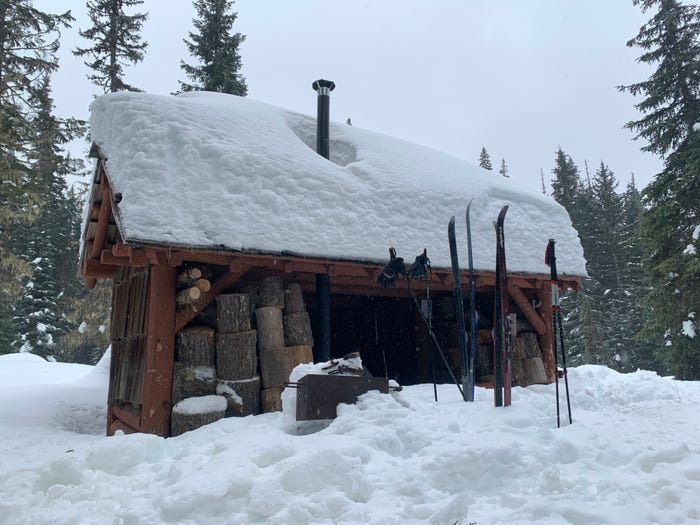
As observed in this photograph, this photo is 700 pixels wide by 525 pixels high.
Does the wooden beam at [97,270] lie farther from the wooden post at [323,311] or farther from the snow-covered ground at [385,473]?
the snow-covered ground at [385,473]

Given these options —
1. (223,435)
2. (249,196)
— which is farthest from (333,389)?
(249,196)

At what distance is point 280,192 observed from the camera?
7164 mm

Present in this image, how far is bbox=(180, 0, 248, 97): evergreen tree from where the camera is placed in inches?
741

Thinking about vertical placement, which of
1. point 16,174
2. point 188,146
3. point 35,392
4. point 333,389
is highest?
point 16,174

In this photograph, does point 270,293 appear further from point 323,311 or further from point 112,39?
point 112,39

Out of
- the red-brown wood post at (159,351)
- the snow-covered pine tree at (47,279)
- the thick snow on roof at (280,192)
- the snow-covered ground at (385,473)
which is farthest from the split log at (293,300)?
the snow-covered pine tree at (47,279)

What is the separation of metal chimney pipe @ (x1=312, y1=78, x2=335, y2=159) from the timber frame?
8.75 ft

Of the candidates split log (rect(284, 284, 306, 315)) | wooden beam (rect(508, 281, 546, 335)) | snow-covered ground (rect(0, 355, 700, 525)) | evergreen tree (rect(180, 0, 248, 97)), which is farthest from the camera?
evergreen tree (rect(180, 0, 248, 97))

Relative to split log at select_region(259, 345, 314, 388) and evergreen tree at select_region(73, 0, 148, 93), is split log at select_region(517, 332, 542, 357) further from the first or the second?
evergreen tree at select_region(73, 0, 148, 93)

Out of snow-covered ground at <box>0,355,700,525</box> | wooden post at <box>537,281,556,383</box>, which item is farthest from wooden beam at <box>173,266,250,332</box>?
wooden post at <box>537,281,556,383</box>

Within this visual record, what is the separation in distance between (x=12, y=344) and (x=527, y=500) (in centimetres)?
2852

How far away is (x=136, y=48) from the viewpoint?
60.2 feet

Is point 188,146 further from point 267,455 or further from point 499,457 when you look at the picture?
point 499,457

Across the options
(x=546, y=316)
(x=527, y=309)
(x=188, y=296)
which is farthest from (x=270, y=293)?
(x=546, y=316)
